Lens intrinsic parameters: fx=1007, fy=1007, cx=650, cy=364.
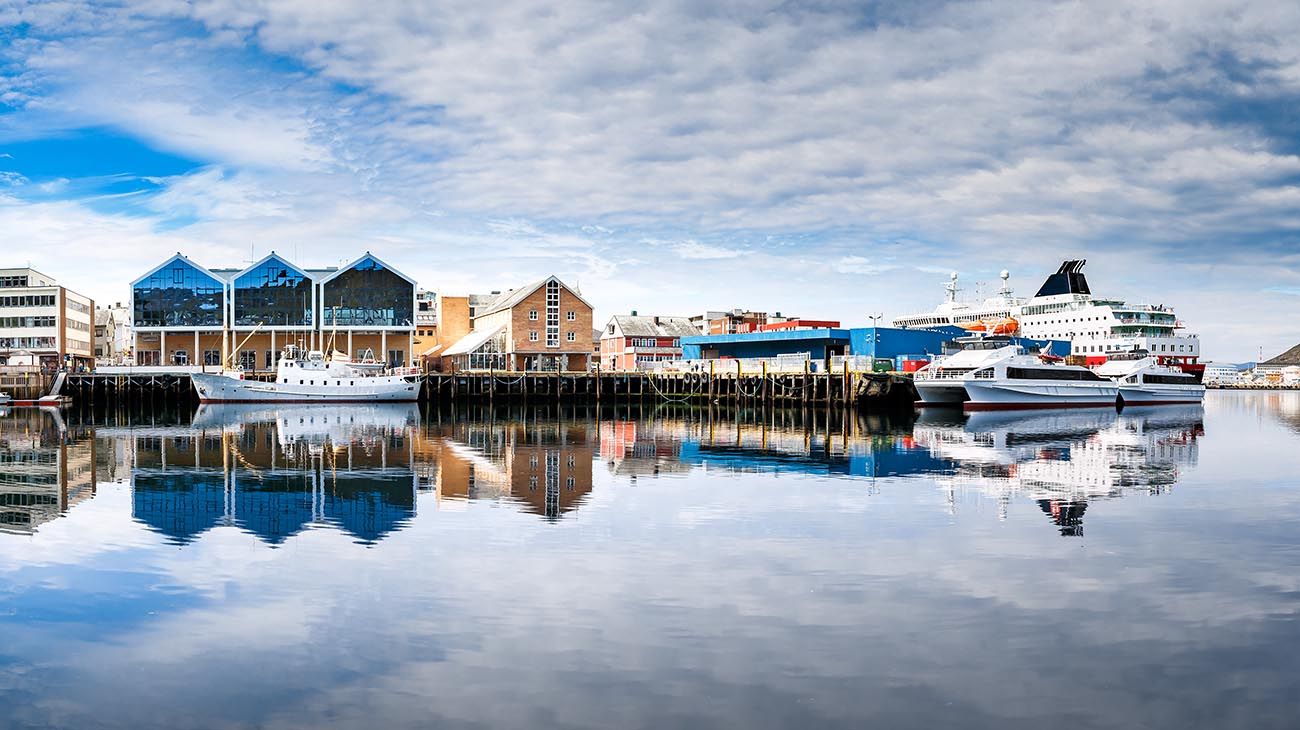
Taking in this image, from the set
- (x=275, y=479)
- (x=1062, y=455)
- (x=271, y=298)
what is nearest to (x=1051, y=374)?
(x=1062, y=455)

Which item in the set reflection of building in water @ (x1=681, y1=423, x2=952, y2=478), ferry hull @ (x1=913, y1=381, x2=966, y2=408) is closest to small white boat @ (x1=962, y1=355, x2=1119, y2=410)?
A: ferry hull @ (x1=913, y1=381, x2=966, y2=408)

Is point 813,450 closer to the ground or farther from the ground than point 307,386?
closer to the ground

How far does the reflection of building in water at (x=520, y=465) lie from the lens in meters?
19.8

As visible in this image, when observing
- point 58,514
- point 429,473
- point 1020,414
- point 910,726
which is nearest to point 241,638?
point 910,726

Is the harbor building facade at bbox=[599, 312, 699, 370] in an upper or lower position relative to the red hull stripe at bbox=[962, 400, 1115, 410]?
upper

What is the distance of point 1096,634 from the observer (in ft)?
33.6

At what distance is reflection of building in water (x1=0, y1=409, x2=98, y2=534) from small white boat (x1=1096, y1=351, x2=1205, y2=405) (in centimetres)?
5930

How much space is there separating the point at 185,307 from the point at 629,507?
61.7m

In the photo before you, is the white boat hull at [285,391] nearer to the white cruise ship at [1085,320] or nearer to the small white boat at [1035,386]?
the small white boat at [1035,386]

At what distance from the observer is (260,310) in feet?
232

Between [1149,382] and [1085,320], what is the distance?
2286cm

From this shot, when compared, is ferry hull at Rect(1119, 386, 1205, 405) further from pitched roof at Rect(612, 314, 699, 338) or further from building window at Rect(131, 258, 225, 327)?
building window at Rect(131, 258, 225, 327)

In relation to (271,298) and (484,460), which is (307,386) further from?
(484,460)

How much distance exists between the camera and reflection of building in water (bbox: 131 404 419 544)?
16.7 metres
